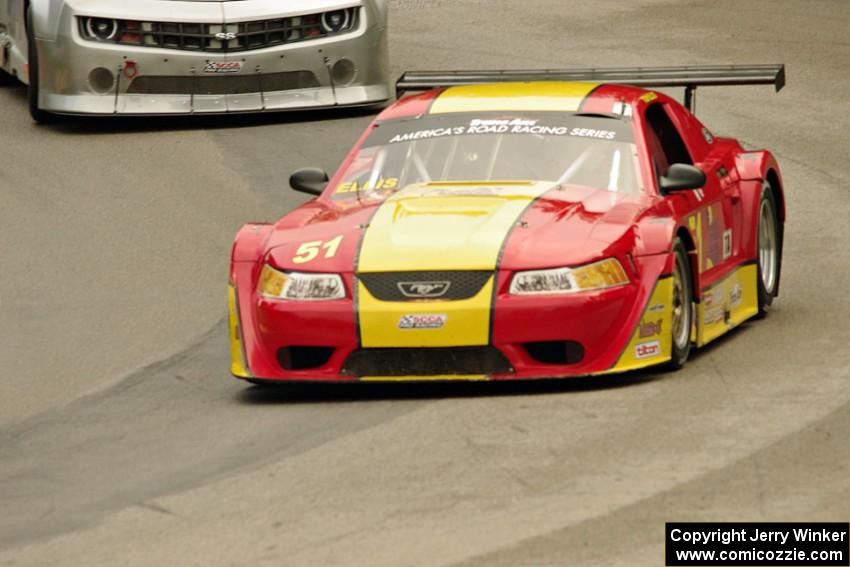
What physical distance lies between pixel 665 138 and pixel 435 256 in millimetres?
2138

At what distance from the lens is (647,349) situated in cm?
960

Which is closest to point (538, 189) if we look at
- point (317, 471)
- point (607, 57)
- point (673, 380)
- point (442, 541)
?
point (673, 380)

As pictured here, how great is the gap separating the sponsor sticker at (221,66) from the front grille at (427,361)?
7.82m

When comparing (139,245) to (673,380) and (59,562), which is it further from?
(59,562)

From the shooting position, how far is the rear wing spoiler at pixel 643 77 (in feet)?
39.4

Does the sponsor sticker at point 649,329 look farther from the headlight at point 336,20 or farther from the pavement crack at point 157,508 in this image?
the headlight at point 336,20

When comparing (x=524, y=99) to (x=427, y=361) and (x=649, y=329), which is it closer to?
(x=649, y=329)

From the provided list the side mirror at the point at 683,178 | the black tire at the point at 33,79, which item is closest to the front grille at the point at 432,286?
the side mirror at the point at 683,178

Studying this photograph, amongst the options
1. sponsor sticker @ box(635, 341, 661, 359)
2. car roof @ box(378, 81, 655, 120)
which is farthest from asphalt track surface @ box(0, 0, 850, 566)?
car roof @ box(378, 81, 655, 120)

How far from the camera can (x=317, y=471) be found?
8242 mm

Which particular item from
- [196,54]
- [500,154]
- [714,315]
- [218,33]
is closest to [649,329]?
[714,315]

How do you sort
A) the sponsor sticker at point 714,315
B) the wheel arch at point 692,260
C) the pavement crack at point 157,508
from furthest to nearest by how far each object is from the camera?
1. the sponsor sticker at point 714,315
2. the wheel arch at point 692,260
3. the pavement crack at point 157,508

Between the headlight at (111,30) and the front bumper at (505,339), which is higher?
the front bumper at (505,339)

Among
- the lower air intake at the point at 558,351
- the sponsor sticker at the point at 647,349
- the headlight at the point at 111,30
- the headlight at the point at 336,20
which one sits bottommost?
the headlight at the point at 336,20
